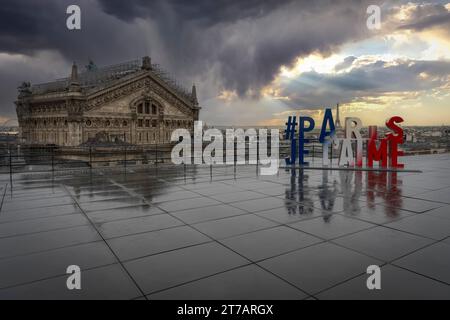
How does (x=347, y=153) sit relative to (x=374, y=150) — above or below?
below

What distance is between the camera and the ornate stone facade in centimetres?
5597

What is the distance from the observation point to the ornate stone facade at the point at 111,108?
56.0 m

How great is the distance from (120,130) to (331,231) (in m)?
58.0

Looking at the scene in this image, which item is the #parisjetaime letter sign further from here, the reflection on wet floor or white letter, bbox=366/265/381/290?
white letter, bbox=366/265/381/290

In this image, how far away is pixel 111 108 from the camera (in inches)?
2329

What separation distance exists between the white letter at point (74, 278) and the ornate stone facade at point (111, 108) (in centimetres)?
5392

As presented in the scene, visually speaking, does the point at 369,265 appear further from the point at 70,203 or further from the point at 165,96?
the point at 165,96

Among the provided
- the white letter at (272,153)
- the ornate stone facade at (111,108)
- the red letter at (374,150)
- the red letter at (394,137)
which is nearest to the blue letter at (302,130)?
the white letter at (272,153)

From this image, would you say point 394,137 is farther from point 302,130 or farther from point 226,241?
point 226,241

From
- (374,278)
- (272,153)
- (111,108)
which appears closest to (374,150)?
(272,153)

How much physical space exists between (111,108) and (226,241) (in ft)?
188

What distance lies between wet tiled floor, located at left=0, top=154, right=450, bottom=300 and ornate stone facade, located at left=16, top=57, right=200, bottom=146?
Result: 47549 mm

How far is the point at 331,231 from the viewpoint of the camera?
22.7 ft

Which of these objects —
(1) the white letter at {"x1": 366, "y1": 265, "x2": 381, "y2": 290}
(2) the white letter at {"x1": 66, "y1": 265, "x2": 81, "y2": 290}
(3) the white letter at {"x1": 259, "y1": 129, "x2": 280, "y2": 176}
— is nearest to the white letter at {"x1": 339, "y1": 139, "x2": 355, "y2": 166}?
(3) the white letter at {"x1": 259, "y1": 129, "x2": 280, "y2": 176}
